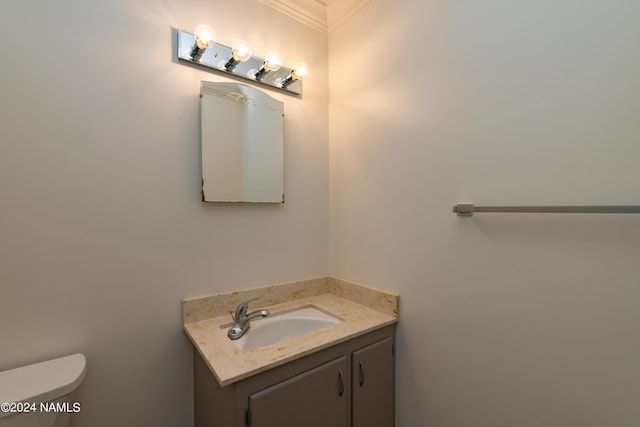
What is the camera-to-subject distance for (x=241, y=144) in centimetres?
140

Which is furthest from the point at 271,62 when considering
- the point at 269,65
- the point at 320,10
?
the point at 320,10

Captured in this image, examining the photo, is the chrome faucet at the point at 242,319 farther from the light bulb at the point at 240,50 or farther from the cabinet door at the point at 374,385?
the light bulb at the point at 240,50

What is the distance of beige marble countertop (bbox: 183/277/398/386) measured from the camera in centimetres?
94

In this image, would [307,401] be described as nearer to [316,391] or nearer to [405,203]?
[316,391]

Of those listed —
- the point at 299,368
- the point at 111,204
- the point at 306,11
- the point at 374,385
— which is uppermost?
the point at 306,11

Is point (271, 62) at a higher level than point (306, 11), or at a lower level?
lower

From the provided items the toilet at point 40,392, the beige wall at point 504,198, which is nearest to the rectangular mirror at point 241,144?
the beige wall at point 504,198

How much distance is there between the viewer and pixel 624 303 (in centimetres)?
78

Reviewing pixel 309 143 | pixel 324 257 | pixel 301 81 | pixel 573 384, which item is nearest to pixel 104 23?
pixel 301 81

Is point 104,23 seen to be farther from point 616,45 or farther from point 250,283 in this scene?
point 616,45

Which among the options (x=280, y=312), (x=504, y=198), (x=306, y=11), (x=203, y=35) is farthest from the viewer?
(x=306, y=11)

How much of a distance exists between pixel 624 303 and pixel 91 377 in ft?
5.97

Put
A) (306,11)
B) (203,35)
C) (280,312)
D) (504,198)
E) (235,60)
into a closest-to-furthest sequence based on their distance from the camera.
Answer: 1. (504,198)
2. (203,35)
3. (235,60)
4. (280,312)
5. (306,11)

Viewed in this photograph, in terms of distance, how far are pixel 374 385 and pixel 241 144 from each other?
1328mm
